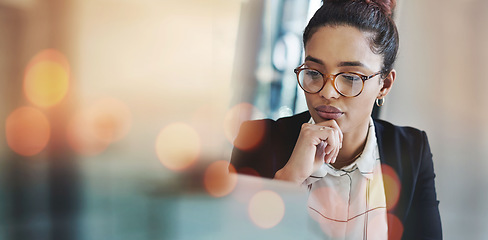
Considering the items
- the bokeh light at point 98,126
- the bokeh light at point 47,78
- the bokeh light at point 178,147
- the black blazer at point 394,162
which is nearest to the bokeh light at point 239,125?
the black blazer at point 394,162

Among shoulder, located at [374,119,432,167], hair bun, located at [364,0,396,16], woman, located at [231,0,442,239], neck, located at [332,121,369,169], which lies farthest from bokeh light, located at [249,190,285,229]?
hair bun, located at [364,0,396,16]

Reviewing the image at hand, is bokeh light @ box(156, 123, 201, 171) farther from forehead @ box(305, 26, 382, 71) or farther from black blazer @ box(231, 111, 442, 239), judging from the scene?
forehead @ box(305, 26, 382, 71)

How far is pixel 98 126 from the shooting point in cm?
91

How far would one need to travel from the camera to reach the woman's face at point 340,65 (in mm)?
684

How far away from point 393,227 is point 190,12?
2.21 ft

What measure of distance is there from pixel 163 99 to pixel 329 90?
0.39 meters

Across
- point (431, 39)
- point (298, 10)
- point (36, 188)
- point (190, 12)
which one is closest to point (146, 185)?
point (36, 188)

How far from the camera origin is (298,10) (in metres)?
0.80

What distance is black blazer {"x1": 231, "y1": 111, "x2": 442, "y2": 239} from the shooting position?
830 millimetres

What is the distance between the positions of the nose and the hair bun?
0.18 m

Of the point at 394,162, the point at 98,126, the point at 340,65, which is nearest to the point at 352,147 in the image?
the point at 394,162

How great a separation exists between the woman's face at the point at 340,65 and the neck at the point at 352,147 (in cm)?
8

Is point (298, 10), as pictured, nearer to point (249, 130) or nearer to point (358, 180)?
point (249, 130)

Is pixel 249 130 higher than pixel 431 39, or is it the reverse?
pixel 431 39
